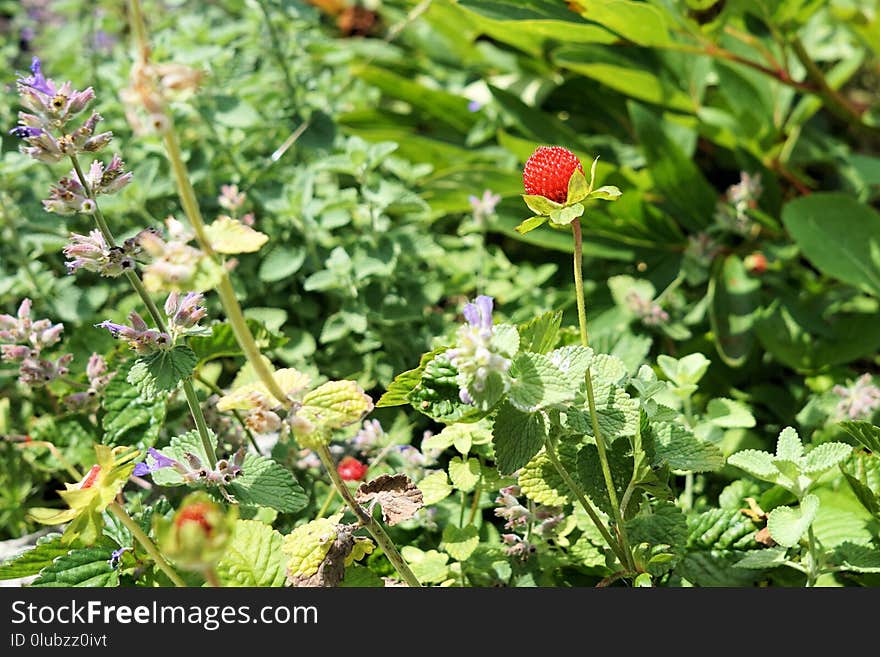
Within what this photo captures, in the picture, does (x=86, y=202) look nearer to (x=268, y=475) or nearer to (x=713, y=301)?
(x=268, y=475)

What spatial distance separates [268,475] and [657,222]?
0.97 meters

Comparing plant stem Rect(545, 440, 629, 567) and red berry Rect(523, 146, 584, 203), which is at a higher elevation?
red berry Rect(523, 146, 584, 203)

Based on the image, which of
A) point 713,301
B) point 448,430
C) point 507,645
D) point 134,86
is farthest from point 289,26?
point 507,645

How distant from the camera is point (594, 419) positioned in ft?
2.74

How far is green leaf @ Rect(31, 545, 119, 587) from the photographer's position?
0.90 m

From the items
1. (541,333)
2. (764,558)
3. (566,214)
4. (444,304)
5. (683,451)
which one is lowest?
(444,304)

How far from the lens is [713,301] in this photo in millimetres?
1489

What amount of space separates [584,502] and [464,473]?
15cm

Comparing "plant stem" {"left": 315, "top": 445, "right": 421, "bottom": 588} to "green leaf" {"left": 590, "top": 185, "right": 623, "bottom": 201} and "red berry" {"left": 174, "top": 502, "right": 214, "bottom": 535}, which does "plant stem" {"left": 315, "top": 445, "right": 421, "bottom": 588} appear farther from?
"green leaf" {"left": 590, "top": 185, "right": 623, "bottom": 201}

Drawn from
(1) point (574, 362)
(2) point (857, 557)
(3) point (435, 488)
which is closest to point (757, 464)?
(2) point (857, 557)

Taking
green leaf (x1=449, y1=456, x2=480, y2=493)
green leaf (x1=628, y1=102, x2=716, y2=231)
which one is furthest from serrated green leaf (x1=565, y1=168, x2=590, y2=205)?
green leaf (x1=628, y1=102, x2=716, y2=231)

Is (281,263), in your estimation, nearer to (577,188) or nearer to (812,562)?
(577,188)

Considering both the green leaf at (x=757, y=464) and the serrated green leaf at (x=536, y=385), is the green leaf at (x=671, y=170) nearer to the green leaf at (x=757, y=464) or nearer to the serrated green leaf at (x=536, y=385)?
the green leaf at (x=757, y=464)

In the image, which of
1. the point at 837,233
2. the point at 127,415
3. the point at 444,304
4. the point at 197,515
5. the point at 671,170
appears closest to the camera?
the point at 197,515
